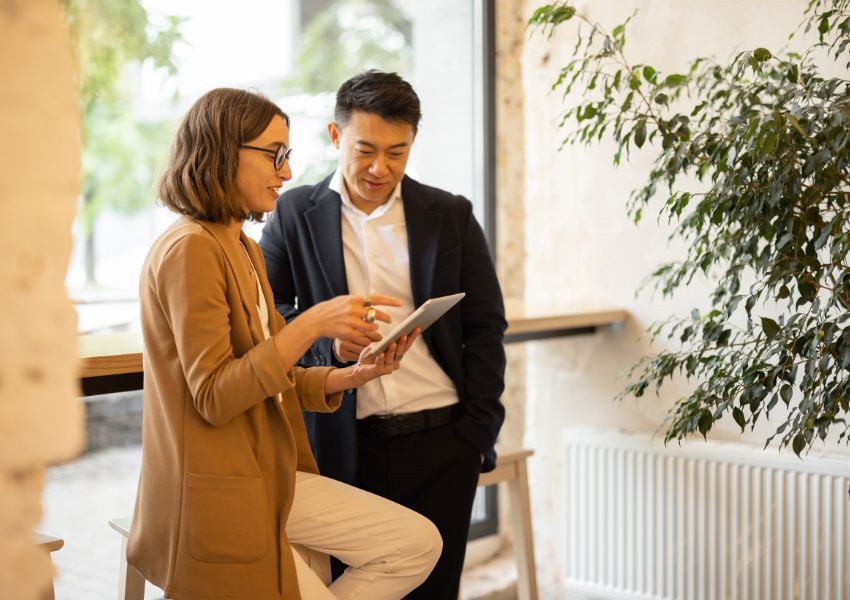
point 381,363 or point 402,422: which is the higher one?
point 381,363

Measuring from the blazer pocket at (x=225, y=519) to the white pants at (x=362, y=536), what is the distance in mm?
212

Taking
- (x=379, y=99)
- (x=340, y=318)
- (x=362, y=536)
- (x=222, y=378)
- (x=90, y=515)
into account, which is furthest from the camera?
(x=90, y=515)

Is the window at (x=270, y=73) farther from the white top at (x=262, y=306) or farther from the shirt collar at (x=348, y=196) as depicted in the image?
the white top at (x=262, y=306)

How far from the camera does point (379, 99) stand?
2.16 m

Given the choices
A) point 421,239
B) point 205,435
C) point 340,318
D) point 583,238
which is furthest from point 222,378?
point 583,238

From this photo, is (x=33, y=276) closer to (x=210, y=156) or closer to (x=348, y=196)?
(x=210, y=156)

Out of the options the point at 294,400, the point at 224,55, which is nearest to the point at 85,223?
the point at 224,55

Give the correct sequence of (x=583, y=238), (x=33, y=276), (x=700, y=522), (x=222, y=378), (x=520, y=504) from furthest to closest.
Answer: (x=583, y=238) < (x=700, y=522) < (x=520, y=504) < (x=222, y=378) < (x=33, y=276)

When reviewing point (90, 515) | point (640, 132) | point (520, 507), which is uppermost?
point (640, 132)

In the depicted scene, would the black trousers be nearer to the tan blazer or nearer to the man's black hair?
the tan blazer

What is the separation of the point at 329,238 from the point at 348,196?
0.13 m

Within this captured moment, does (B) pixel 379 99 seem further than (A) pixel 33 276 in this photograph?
Yes

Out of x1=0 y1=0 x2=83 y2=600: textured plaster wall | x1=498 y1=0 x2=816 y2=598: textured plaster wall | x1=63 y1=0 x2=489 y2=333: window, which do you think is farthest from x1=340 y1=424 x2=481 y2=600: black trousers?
x1=0 y1=0 x2=83 y2=600: textured plaster wall

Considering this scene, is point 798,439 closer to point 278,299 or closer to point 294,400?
point 294,400
